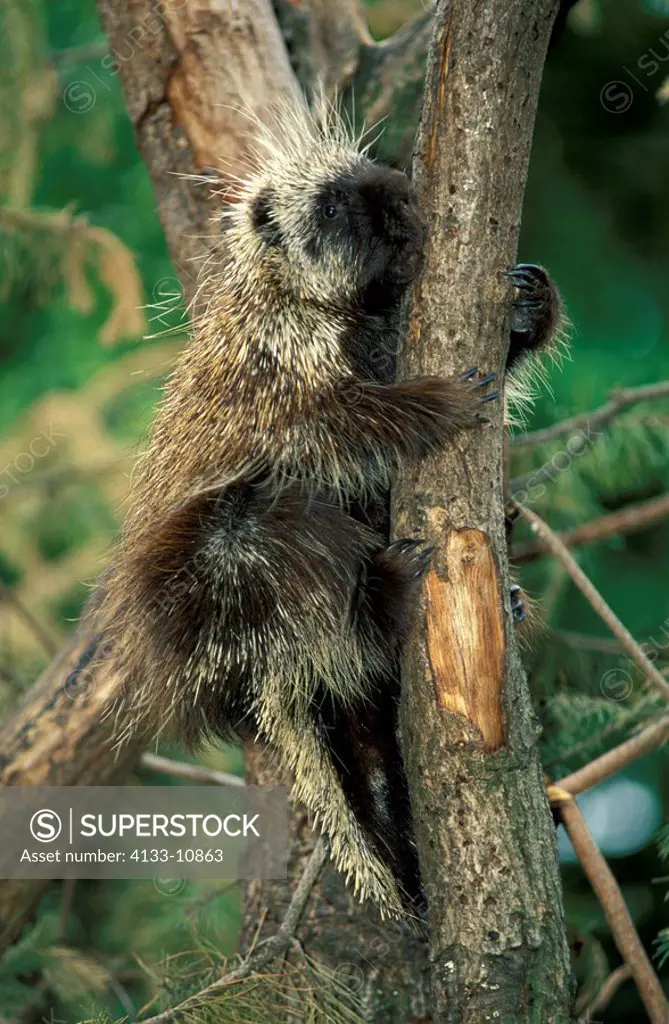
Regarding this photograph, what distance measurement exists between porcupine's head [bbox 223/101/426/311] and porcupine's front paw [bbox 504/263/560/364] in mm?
236

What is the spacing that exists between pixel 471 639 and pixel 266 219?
1.00 metres

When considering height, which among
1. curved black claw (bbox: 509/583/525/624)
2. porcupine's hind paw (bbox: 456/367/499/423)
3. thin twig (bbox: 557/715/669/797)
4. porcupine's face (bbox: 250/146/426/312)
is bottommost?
thin twig (bbox: 557/715/669/797)

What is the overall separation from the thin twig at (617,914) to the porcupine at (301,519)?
1.15 ft

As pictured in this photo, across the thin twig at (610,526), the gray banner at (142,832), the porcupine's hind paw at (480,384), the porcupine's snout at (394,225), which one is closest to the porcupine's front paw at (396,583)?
the porcupine's hind paw at (480,384)

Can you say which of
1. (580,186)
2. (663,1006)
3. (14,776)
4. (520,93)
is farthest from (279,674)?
(580,186)

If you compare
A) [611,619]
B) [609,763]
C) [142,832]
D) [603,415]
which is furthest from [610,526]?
[142,832]

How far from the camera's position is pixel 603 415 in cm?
289

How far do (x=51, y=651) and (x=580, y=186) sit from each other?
3.04m

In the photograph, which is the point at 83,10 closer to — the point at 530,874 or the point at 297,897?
the point at 297,897

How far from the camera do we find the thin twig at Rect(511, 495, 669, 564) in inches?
119

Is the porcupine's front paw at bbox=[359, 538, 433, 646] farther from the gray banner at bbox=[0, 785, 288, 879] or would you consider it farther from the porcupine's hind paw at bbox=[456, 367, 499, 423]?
the gray banner at bbox=[0, 785, 288, 879]

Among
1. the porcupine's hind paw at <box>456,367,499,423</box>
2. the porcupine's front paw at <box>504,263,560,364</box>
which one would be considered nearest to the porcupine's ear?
the porcupine's front paw at <box>504,263,560,364</box>

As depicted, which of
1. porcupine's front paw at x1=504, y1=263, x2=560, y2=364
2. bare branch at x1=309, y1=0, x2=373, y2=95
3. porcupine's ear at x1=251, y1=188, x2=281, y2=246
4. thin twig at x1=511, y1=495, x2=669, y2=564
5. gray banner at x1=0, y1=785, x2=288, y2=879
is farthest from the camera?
bare branch at x1=309, y1=0, x2=373, y2=95

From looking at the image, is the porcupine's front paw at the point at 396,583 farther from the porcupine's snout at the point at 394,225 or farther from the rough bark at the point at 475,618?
the porcupine's snout at the point at 394,225
